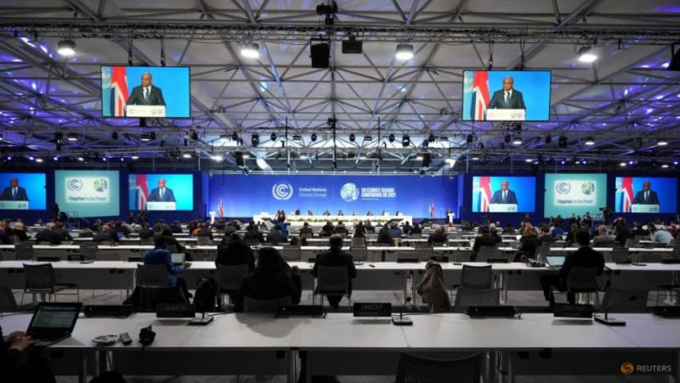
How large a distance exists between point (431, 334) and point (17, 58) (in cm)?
1149

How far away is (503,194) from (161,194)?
69.5 feet

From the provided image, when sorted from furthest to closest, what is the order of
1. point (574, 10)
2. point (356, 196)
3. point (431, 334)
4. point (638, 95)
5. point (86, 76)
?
point (356, 196) < point (638, 95) < point (86, 76) < point (574, 10) < point (431, 334)

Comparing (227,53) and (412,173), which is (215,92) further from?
(412,173)

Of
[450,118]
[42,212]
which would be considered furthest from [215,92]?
[42,212]

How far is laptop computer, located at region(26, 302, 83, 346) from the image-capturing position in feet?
9.65

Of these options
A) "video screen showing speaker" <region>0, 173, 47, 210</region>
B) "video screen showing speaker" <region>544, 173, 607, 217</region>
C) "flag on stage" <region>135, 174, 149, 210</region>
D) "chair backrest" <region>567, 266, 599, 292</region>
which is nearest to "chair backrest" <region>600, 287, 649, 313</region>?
"chair backrest" <region>567, 266, 599, 292</region>

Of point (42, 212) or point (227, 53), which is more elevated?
point (227, 53)

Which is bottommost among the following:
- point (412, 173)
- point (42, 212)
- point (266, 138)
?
point (42, 212)

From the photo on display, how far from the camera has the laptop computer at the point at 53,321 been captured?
294 centimetres

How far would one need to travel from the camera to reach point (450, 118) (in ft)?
50.6

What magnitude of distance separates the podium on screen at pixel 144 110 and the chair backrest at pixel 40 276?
104 inches

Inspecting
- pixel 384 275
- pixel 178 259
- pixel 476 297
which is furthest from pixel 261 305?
pixel 384 275

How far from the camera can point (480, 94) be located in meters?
6.57

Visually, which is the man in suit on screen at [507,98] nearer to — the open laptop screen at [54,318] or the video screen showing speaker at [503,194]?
the open laptop screen at [54,318]
